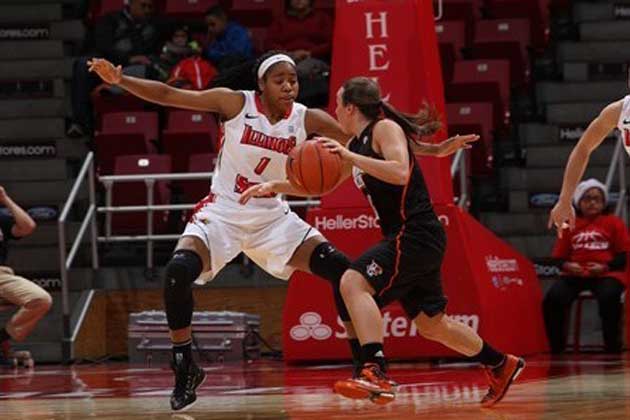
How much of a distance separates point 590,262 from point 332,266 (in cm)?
546

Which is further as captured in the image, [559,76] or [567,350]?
[559,76]

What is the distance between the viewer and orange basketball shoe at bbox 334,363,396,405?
670cm

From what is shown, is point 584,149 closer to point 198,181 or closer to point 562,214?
point 562,214

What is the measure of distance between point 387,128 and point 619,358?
482 cm

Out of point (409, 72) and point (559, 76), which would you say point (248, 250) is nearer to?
point (409, 72)

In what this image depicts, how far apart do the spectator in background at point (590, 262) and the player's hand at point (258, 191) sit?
5.80 metres

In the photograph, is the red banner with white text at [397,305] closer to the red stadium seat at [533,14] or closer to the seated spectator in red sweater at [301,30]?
the seated spectator in red sweater at [301,30]

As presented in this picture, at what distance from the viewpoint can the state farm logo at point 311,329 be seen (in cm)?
1105

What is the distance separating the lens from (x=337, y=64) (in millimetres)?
11000

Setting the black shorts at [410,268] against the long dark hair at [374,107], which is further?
the long dark hair at [374,107]

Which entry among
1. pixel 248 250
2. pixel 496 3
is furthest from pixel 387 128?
pixel 496 3

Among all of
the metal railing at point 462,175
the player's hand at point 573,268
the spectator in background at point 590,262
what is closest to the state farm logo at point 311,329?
the metal railing at point 462,175

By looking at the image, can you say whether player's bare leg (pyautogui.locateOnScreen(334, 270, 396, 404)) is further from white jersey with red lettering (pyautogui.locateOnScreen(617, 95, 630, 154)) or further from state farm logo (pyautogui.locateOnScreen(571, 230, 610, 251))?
state farm logo (pyautogui.locateOnScreen(571, 230, 610, 251))

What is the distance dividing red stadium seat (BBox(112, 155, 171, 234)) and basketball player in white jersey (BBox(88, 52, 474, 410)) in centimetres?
609
